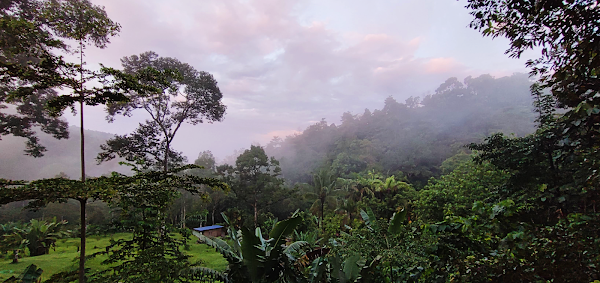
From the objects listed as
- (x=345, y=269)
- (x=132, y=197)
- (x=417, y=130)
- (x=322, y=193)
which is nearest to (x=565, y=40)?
(x=345, y=269)

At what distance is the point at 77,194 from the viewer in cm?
233

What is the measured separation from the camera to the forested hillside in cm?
2847

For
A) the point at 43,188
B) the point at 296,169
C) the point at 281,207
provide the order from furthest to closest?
the point at 296,169 → the point at 281,207 → the point at 43,188

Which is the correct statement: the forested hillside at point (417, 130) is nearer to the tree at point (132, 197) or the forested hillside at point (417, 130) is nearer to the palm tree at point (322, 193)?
the palm tree at point (322, 193)

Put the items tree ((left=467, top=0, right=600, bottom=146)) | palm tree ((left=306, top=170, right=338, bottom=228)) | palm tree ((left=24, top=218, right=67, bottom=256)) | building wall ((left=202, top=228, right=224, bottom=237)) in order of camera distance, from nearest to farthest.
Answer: tree ((left=467, top=0, right=600, bottom=146)) → palm tree ((left=24, top=218, right=67, bottom=256)) → building wall ((left=202, top=228, right=224, bottom=237)) → palm tree ((left=306, top=170, right=338, bottom=228))

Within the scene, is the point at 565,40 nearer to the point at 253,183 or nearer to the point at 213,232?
the point at 213,232

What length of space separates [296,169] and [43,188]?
3620cm

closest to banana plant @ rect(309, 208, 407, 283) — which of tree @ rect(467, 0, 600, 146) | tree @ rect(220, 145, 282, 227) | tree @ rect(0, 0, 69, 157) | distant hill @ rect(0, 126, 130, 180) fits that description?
tree @ rect(467, 0, 600, 146)

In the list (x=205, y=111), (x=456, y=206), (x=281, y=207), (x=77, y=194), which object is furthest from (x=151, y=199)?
(x=281, y=207)

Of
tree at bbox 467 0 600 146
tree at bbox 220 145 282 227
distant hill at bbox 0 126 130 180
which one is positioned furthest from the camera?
distant hill at bbox 0 126 130 180

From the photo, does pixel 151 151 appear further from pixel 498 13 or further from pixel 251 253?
pixel 498 13

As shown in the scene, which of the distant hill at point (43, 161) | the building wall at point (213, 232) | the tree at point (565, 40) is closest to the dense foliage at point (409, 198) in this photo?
the tree at point (565, 40)

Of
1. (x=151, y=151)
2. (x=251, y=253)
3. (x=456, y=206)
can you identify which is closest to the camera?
(x=251, y=253)

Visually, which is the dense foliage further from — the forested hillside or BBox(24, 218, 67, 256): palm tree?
the forested hillside
